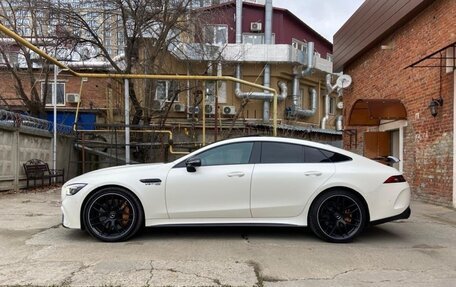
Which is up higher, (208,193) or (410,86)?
(410,86)

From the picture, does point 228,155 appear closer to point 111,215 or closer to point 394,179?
point 111,215

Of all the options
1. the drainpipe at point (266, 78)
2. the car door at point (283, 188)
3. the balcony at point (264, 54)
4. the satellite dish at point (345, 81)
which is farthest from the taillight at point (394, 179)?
the drainpipe at point (266, 78)

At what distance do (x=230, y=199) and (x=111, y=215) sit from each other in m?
1.65

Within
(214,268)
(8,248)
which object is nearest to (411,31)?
(214,268)

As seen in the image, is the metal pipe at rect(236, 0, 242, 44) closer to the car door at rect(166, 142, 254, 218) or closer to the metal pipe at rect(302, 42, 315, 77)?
the metal pipe at rect(302, 42, 315, 77)

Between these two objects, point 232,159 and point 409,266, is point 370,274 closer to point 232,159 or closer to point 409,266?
point 409,266

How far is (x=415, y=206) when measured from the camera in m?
10.8

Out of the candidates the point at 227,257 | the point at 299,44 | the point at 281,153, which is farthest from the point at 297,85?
the point at 227,257

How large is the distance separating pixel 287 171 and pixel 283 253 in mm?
1212

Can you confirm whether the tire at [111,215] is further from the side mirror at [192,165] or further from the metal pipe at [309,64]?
the metal pipe at [309,64]

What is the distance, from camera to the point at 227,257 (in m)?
5.79

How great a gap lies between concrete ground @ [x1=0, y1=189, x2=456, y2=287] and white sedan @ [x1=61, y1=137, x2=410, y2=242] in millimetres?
280

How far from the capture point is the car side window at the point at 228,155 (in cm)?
683

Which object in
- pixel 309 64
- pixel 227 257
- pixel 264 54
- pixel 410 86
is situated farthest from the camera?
pixel 309 64
